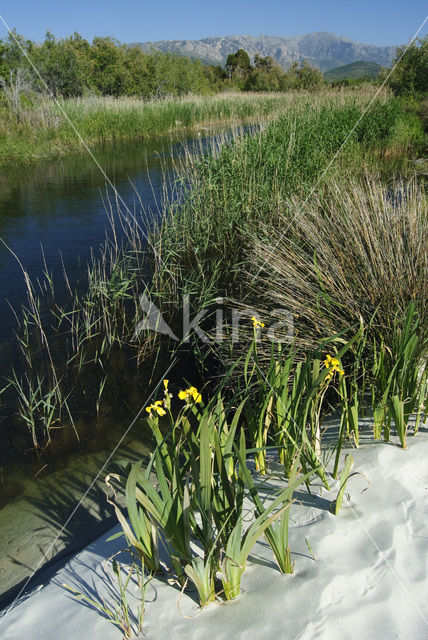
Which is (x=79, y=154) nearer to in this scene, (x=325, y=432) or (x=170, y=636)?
(x=325, y=432)

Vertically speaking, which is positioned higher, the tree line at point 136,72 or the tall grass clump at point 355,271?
the tree line at point 136,72

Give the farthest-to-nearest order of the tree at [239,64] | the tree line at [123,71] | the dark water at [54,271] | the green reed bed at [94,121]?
the tree at [239,64] < the tree line at [123,71] < the green reed bed at [94,121] < the dark water at [54,271]

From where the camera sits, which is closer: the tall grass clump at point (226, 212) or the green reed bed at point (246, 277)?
the green reed bed at point (246, 277)

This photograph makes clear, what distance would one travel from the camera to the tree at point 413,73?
16797 millimetres

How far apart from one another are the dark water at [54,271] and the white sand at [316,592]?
19.3 inches

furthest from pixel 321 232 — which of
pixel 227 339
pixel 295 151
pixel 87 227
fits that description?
pixel 87 227

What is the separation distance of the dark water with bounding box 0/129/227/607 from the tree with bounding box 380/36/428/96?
10035 mm

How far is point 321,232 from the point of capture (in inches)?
131

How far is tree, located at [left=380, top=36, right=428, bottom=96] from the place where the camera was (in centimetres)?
1680

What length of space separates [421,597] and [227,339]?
6.76ft

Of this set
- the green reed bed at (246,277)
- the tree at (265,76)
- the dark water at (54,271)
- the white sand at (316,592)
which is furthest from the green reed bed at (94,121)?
the tree at (265,76)

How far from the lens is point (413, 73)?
17062mm

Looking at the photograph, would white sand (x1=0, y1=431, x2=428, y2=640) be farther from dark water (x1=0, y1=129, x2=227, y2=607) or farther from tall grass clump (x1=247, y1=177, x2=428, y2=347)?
tall grass clump (x1=247, y1=177, x2=428, y2=347)

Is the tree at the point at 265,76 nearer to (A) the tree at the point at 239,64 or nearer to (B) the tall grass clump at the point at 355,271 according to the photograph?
(A) the tree at the point at 239,64
